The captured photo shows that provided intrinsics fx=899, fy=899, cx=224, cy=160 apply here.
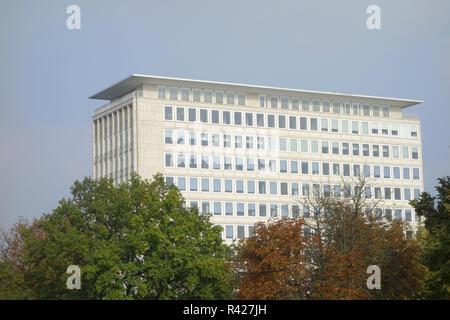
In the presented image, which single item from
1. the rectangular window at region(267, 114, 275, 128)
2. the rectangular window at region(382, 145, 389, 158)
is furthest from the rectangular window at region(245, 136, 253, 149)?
the rectangular window at region(382, 145, 389, 158)

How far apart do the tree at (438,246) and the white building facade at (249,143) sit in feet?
167

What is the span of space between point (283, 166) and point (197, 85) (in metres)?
17.0

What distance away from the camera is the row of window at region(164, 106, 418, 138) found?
120750mm

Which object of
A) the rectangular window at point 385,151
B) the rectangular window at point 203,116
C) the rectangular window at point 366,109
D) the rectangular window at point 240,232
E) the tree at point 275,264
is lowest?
the tree at point 275,264

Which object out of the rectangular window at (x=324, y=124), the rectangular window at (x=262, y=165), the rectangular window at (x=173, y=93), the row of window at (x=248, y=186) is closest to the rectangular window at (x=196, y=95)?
the rectangular window at (x=173, y=93)

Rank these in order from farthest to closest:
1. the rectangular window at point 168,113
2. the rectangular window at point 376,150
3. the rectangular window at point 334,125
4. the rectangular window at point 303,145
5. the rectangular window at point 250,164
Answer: the rectangular window at point 376,150 → the rectangular window at point 334,125 → the rectangular window at point 303,145 → the rectangular window at point 250,164 → the rectangular window at point 168,113

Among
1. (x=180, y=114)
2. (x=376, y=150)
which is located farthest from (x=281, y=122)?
(x=376, y=150)

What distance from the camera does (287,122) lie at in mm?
127875

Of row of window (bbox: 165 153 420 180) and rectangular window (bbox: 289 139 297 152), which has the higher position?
rectangular window (bbox: 289 139 297 152)

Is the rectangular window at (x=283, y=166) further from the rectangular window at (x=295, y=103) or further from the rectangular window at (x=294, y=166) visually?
the rectangular window at (x=295, y=103)

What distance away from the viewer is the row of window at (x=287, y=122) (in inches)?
4754

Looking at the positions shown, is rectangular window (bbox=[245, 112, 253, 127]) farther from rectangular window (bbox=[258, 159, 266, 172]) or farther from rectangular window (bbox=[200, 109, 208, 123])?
rectangular window (bbox=[200, 109, 208, 123])

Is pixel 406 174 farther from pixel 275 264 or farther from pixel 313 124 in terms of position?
pixel 275 264

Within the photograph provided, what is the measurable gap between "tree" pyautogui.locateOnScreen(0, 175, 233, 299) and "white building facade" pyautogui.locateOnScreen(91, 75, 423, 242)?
47.9 m
